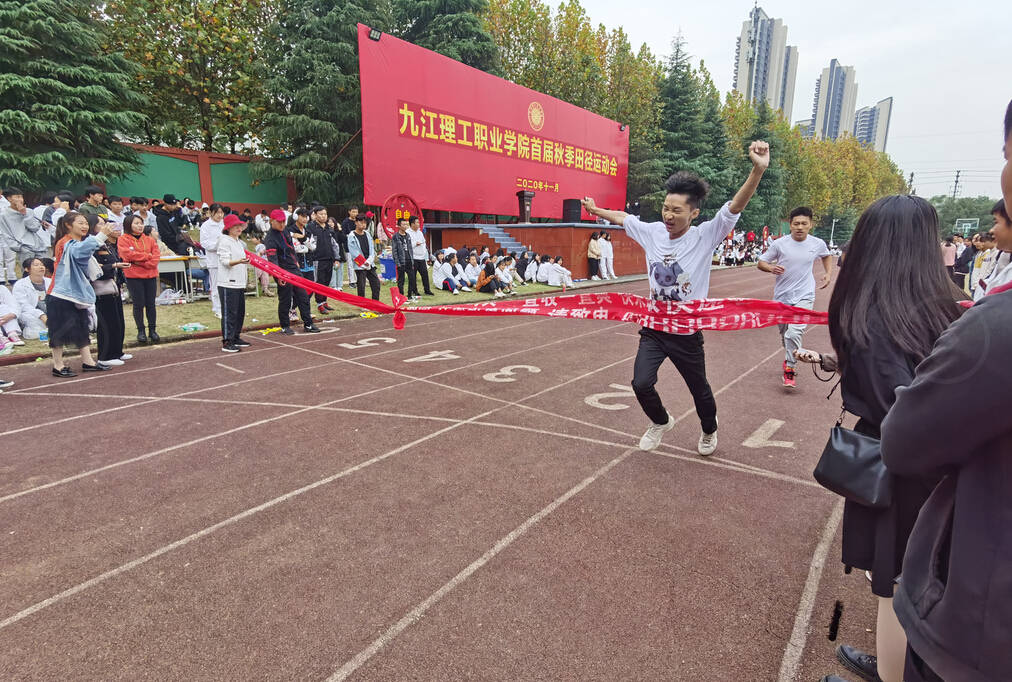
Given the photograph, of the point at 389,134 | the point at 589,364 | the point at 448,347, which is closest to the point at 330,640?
the point at 589,364

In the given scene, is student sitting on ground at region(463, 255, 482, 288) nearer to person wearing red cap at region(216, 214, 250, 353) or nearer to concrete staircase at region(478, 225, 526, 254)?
concrete staircase at region(478, 225, 526, 254)

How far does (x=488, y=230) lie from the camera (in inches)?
803

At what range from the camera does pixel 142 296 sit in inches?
319

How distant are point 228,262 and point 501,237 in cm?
1343

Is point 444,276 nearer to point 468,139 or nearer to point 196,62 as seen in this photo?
point 468,139

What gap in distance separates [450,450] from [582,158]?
2331 centimetres

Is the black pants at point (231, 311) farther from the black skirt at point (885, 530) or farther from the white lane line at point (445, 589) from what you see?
the black skirt at point (885, 530)

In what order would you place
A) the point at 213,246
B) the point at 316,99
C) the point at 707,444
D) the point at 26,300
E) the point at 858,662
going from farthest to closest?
the point at 316,99, the point at 213,246, the point at 26,300, the point at 707,444, the point at 858,662

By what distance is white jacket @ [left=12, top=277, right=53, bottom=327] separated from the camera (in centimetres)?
829

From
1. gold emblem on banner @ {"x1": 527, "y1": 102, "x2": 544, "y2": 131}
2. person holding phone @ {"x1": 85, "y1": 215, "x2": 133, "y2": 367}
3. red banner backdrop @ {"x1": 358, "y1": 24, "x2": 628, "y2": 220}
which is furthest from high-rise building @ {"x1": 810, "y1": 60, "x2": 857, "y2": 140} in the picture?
person holding phone @ {"x1": 85, "y1": 215, "x2": 133, "y2": 367}

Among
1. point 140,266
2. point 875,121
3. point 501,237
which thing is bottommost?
point 140,266

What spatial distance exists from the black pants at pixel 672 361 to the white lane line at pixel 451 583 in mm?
676

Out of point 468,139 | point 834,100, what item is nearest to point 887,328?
point 468,139

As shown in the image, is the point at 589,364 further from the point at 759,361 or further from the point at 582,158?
the point at 582,158
